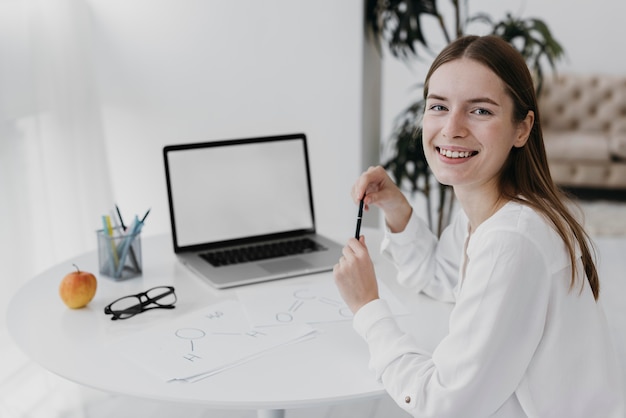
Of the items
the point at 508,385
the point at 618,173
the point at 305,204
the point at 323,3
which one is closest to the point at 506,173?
the point at 508,385

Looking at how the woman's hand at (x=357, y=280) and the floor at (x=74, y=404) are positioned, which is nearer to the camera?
the woman's hand at (x=357, y=280)

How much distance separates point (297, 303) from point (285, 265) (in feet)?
0.69

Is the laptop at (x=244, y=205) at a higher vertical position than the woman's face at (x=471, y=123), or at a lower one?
lower

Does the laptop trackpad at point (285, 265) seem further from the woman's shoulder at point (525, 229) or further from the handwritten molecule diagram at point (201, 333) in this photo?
the woman's shoulder at point (525, 229)

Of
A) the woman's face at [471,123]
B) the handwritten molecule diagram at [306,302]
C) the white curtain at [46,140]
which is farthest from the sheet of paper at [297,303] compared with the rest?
the white curtain at [46,140]

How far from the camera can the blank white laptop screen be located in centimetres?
180

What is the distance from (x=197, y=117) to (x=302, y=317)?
1.67 m

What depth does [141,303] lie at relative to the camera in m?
1.45

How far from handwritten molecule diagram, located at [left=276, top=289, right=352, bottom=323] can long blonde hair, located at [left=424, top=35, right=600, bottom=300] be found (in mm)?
415

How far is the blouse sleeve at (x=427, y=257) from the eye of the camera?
1.53 metres

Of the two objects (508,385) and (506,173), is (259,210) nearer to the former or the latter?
(506,173)

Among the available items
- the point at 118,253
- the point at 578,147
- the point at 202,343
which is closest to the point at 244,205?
the point at 118,253

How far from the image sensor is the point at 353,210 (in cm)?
Answer: 299

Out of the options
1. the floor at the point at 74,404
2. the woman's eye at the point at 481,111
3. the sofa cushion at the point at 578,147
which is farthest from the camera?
the sofa cushion at the point at 578,147
